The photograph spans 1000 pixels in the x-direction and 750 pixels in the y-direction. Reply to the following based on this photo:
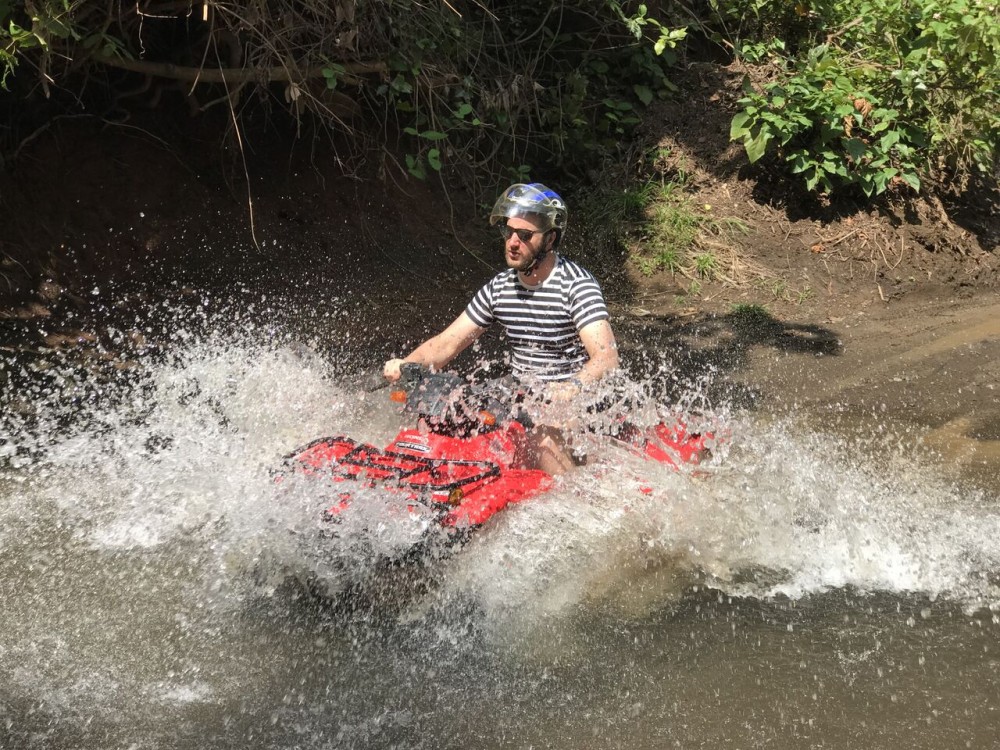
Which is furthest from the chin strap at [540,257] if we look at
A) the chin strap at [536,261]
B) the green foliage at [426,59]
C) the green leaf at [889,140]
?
the green leaf at [889,140]

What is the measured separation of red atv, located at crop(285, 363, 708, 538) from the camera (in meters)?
4.64

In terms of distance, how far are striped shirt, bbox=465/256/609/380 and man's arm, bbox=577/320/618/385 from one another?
47 millimetres

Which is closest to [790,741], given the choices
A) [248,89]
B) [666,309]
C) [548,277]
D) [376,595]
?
[376,595]

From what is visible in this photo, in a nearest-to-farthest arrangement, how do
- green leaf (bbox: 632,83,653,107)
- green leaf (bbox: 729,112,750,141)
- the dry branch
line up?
the dry branch, green leaf (bbox: 729,112,750,141), green leaf (bbox: 632,83,653,107)

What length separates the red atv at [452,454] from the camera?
4641mm

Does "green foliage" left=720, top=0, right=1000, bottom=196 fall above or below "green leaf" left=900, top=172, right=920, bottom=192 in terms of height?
above

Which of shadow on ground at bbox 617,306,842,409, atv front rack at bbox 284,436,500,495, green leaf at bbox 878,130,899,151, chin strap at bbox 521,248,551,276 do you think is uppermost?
green leaf at bbox 878,130,899,151

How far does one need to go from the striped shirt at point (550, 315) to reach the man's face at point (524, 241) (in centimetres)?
20

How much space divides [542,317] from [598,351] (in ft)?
1.35

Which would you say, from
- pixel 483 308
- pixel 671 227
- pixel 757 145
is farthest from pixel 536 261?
pixel 757 145

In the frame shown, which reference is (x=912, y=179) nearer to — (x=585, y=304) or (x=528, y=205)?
(x=585, y=304)

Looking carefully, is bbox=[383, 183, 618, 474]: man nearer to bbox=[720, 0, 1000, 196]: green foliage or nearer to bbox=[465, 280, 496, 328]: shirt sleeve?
bbox=[465, 280, 496, 328]: shirt sleeve

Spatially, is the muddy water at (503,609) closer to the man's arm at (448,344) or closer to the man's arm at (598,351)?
the man's arm at (598,351)

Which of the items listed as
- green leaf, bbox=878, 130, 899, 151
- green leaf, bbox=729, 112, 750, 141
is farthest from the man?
green leaf, bbox=878, 130, 899, 151
